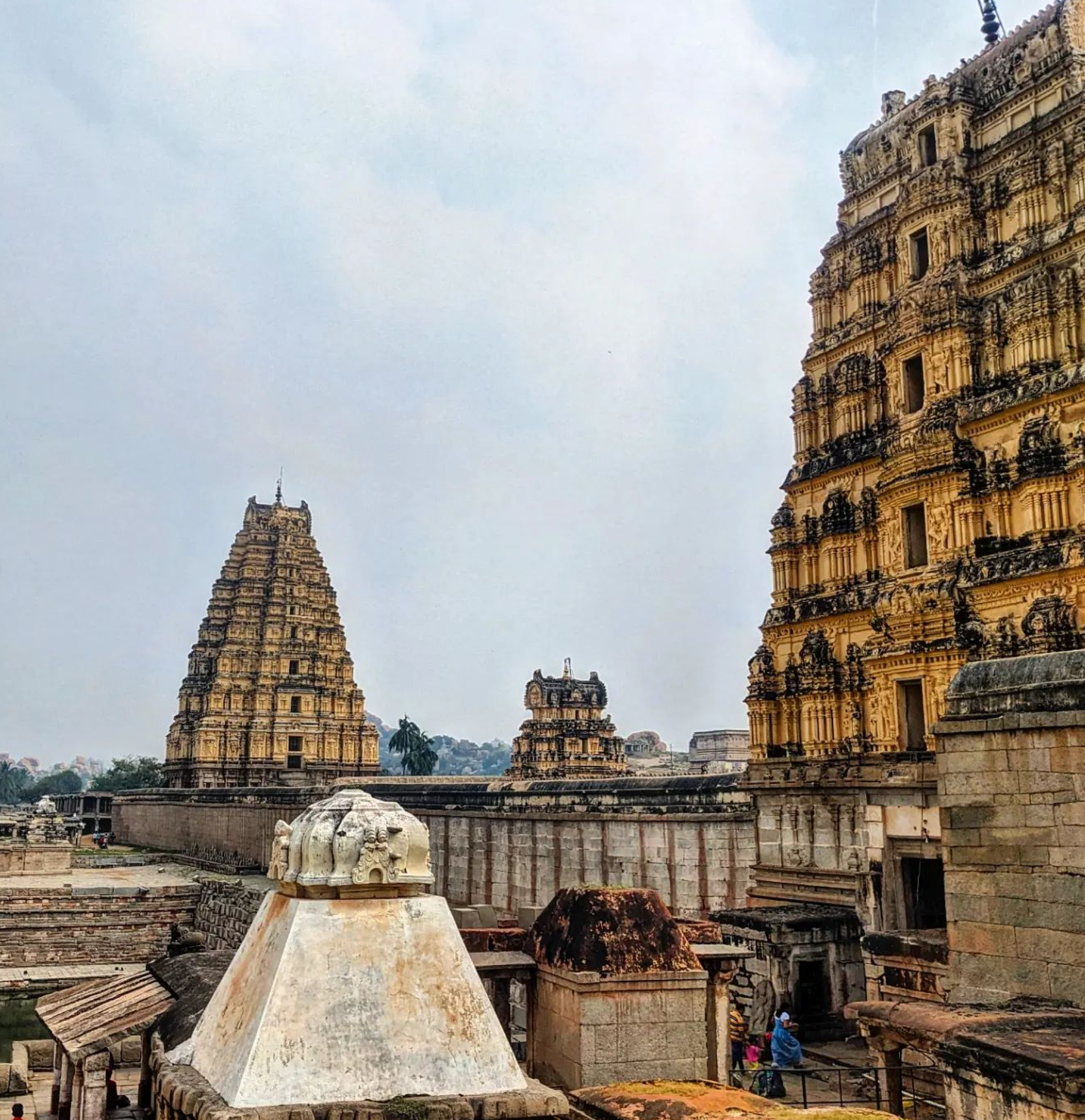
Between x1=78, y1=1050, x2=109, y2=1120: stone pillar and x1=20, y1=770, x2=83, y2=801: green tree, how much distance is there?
436ft

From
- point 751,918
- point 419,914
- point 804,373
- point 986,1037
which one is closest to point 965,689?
point 986,1037

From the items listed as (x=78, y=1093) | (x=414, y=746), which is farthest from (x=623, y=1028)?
(x=414, y=746)

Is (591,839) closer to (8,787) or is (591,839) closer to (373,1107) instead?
(373,1107)

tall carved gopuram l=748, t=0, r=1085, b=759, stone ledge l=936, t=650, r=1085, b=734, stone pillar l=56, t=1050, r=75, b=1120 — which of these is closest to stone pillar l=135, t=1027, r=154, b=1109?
stone pillar l=56, t=1050, r=75, b=1120

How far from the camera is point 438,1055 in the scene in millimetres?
5125

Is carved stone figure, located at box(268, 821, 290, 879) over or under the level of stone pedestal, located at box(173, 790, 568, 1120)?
over

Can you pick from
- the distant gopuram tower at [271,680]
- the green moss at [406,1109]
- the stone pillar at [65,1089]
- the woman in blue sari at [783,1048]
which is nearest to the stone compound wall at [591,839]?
the woman in blue sari at [783,1048]

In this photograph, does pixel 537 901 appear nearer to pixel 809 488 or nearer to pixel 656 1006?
pixel 809 488

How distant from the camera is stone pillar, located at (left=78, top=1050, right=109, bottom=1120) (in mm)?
9703

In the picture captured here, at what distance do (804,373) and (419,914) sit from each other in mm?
20867

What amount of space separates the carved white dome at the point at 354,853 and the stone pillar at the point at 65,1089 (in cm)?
763

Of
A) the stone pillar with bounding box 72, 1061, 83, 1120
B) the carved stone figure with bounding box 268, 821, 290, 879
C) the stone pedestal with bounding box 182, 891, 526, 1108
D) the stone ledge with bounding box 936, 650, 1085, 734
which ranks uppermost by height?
the stone ledge with bounding box 936, 650, 1085, 734

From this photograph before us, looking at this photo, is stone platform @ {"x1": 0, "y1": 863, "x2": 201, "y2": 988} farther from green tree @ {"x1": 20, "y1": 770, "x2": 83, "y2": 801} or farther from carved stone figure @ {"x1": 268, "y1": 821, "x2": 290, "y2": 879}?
green tree @ {"x1": 20, "y1": 770, "x2": 83, "y2": 801}

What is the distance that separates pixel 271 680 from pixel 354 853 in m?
58.5
